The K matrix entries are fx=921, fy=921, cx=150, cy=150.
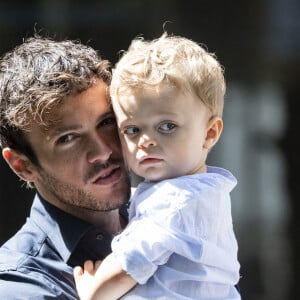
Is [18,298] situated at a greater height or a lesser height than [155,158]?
lesser

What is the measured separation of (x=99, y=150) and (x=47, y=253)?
0.99 feet

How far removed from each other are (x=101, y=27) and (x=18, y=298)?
171 inches

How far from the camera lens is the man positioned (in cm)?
239

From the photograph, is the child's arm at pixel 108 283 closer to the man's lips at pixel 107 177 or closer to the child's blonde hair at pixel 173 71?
the man's lips at pixel 107 177

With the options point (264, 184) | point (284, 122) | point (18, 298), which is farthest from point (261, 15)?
point (18, 298)

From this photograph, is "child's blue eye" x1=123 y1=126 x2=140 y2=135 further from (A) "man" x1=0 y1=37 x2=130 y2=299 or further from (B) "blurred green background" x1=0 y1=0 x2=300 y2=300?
(B) "blurred green background" x1=0 y1=0 x2=300 y2=300

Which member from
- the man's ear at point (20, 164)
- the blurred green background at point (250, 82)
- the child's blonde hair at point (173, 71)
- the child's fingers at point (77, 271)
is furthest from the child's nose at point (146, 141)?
the blurred green background at point (250, 82)

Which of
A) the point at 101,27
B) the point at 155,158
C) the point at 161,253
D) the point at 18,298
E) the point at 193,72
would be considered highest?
the point at 193,72

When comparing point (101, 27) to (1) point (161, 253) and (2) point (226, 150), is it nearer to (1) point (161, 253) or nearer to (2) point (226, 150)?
(2) point (226, 150)

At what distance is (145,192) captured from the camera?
87.9 inches

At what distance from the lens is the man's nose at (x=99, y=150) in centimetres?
241

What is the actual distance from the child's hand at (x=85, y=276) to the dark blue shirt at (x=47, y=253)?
0.03 meters

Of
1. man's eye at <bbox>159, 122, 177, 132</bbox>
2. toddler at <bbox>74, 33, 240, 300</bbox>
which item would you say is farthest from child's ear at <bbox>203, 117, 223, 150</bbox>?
man's eye at <bbox>159, 122, 177, 132</bbox>

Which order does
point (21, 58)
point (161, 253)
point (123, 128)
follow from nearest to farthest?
1. point (161, 253)
2. point (123, 128)
3. point (21, 58)
